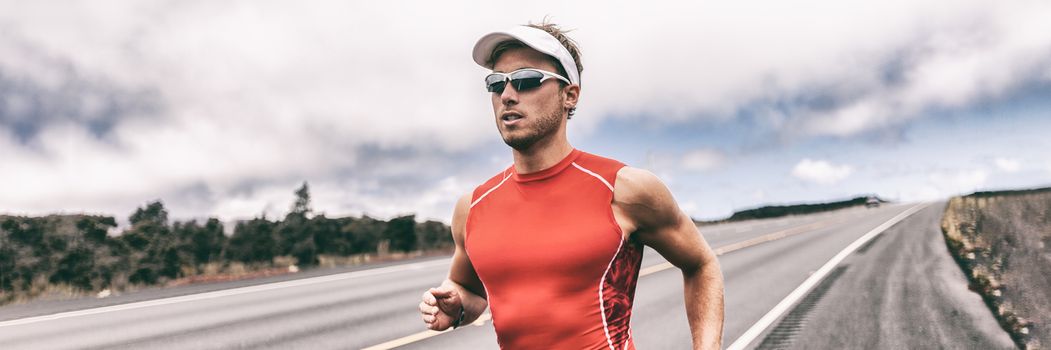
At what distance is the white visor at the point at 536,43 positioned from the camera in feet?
5.81

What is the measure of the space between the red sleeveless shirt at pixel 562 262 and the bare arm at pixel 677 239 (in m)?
0.05

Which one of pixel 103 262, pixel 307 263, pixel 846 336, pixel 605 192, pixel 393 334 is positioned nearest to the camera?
pixel 605 192

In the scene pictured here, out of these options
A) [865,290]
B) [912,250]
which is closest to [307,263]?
[865,290]

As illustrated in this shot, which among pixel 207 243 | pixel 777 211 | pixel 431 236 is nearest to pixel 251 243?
pixel 207 243

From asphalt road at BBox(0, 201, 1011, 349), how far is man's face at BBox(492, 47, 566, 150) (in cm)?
537

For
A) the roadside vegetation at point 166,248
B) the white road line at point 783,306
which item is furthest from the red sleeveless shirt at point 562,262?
the roadside vegetation at point 166,248

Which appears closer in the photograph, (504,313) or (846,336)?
(504,313)

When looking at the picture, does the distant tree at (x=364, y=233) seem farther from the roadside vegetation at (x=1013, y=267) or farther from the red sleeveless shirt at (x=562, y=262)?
the red sleeveless shirt at (x=562, y=262)

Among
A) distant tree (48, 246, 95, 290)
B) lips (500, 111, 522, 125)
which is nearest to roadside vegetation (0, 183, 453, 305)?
distant tree (48, 246, 95, 290)

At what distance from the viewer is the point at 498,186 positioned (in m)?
2.04

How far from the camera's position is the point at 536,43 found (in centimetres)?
178

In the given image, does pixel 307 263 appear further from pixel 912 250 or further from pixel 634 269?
pixel 634 269

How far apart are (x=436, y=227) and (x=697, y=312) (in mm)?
24905

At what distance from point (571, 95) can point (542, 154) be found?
196mm
